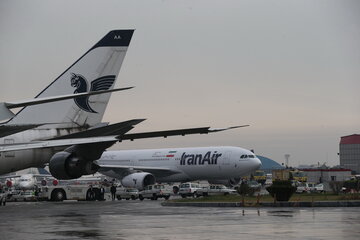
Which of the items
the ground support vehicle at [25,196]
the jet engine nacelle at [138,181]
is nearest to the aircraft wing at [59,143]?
the ground support vehicle at [25,196]

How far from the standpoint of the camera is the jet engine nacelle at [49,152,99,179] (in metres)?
33.1

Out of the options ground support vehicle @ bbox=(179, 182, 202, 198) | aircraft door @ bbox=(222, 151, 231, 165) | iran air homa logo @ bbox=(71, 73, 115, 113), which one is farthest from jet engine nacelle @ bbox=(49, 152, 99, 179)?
aircraft door @ bbox=(222, 151, 231, 165)

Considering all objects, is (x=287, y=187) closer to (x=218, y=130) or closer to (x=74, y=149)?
(x=218, y=130)

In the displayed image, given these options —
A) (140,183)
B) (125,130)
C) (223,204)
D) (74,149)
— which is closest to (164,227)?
(125,130)

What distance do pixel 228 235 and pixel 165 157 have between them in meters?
55.3

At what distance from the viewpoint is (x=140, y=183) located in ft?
207

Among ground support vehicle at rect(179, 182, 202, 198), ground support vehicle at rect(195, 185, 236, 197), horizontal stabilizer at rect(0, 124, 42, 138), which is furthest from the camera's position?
ground support vehicle at rect(179, 182, 202, 198)

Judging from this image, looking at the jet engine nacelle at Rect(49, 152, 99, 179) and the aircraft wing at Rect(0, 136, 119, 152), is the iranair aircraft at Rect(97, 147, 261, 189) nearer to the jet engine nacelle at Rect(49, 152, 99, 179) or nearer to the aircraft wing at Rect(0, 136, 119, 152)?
the jet engine nacelle at Rect(49, 152, 99, 179)

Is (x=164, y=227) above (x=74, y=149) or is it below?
below

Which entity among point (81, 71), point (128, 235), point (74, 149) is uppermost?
point (81, 71)

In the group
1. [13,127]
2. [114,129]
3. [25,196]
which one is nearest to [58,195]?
[25,196]

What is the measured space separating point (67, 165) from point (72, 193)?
24.1 metres

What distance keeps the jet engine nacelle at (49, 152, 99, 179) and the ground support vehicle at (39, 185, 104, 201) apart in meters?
23.3

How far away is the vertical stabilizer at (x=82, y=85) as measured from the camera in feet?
118
